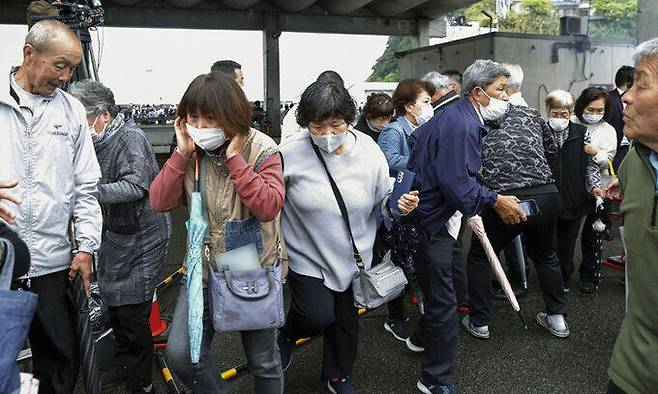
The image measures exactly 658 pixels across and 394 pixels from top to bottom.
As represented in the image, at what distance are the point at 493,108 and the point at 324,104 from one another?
1.22 m

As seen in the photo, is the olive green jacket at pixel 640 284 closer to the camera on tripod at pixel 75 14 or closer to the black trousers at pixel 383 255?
the black trousers at pixel 383 255

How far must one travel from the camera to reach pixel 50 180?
2371mm

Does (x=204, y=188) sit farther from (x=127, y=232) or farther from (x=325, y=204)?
(x=127, y=232)

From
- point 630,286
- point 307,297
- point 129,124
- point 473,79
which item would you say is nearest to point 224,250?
point 307,297

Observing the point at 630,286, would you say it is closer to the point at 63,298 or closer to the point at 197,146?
the point at 197,146

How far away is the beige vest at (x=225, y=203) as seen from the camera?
241cm

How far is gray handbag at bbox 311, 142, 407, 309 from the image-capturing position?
287cm

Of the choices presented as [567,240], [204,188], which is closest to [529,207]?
[567,240]

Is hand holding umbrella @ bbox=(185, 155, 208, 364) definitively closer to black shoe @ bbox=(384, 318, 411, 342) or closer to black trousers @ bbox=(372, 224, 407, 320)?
black trousers @ bbox=(372, 224, 407, 320)

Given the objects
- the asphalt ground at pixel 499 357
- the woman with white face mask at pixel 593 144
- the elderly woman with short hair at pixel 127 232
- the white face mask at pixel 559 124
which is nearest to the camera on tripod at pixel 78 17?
the elderly woman with short hair at pixel 127 232

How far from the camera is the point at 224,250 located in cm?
242

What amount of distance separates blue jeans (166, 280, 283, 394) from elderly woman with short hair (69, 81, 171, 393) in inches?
27.4

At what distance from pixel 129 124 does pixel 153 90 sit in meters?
22.5

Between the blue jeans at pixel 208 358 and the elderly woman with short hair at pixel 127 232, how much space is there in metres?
0.70
